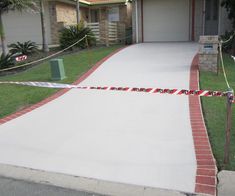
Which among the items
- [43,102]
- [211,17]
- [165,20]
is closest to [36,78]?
[43,102]

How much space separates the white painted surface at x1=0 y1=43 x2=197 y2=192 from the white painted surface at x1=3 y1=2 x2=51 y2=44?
581 inches

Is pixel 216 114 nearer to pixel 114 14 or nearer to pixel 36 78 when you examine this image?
pixel 36 78

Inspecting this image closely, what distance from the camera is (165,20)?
18438mm

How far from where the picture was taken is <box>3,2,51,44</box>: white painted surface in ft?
72.2

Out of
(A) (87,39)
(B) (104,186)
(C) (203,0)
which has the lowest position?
(B) (104,186)

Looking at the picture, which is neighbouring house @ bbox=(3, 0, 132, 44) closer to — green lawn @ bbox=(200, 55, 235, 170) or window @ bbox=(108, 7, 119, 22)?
window @ bbox=(108, 7, 119, 22)

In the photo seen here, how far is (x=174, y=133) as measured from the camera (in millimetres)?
5414

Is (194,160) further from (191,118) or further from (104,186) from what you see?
(191,118)

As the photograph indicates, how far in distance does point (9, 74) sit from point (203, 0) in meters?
11.5

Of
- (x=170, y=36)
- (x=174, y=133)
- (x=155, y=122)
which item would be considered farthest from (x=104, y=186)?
(x=170, y=36)

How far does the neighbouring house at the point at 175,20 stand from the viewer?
17.6m

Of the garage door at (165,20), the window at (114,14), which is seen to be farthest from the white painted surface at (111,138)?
the window at (114,14)

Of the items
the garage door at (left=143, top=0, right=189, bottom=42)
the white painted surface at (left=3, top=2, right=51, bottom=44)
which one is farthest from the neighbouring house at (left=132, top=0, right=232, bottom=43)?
the white painted surface at (left=3, top=2, right=51, bottom=44)

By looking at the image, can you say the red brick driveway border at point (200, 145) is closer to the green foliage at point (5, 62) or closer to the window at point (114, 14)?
the green foliage at point (5, 62)
